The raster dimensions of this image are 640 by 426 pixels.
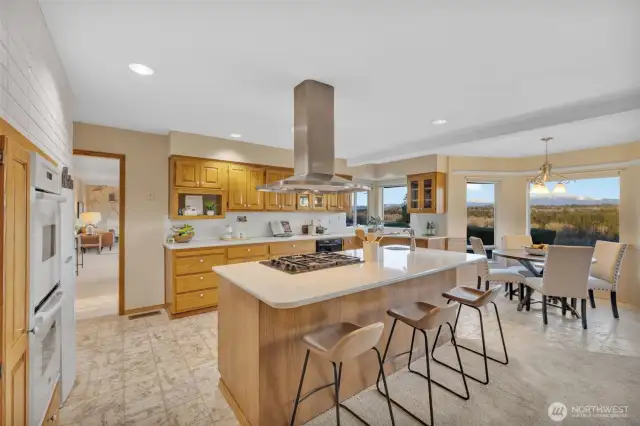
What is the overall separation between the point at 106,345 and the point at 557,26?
457 centimetres

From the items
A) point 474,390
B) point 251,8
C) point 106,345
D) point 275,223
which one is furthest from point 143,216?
point 474,390

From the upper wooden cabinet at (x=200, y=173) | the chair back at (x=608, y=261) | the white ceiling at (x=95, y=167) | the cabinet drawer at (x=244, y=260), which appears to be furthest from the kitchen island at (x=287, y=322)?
the white ceiling at (x=95, y=167)

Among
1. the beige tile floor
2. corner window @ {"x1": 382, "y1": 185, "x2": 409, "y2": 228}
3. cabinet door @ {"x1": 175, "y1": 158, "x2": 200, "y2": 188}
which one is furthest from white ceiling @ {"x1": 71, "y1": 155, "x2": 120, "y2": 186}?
corner window @ {"x1": 382, "y1": 185, "x2": 409, "y2": 228}

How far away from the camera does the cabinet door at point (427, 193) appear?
5.52m

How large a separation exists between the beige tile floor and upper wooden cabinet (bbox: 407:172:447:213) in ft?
8.18

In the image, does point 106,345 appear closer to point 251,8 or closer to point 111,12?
point 111,12

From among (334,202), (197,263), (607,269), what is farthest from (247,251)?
(607,269)

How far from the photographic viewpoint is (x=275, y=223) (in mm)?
5207

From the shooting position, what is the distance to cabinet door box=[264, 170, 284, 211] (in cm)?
488

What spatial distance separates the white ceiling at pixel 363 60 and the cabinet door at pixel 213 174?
76 centimetres

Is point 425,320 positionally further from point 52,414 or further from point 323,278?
point 52,414

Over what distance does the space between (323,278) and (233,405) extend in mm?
1095

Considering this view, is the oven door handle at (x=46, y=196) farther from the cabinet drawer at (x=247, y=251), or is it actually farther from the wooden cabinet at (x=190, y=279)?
the cabinet drawer at (x=247, y=251)

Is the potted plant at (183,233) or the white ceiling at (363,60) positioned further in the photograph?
the potted plant at (183,233)
